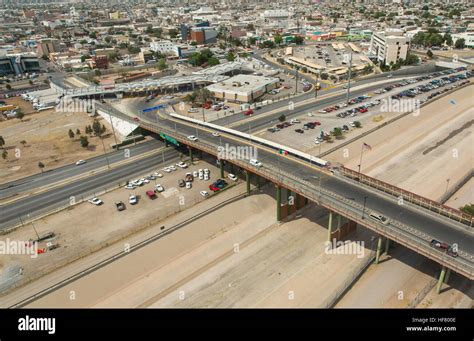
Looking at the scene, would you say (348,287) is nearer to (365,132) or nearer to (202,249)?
(202,249)

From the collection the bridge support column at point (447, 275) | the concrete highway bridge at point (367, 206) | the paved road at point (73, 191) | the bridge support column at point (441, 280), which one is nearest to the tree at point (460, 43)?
the concrete highway bridge at point (367, 206)

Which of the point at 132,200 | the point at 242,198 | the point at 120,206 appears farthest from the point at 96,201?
the point at 242,198

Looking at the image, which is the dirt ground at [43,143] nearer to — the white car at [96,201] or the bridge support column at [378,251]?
the white car at [96,201]

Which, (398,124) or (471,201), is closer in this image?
(471,201)

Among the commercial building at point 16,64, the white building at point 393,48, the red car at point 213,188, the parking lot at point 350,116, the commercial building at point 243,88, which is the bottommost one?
the red car at point 213,188

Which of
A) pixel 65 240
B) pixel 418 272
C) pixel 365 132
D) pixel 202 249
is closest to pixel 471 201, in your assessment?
pixel 418 272

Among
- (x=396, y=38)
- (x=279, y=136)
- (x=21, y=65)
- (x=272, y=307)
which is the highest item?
(x=396, y=38)

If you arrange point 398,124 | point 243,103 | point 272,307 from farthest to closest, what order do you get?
point 243,103 < point 398,124 < point 272,307
